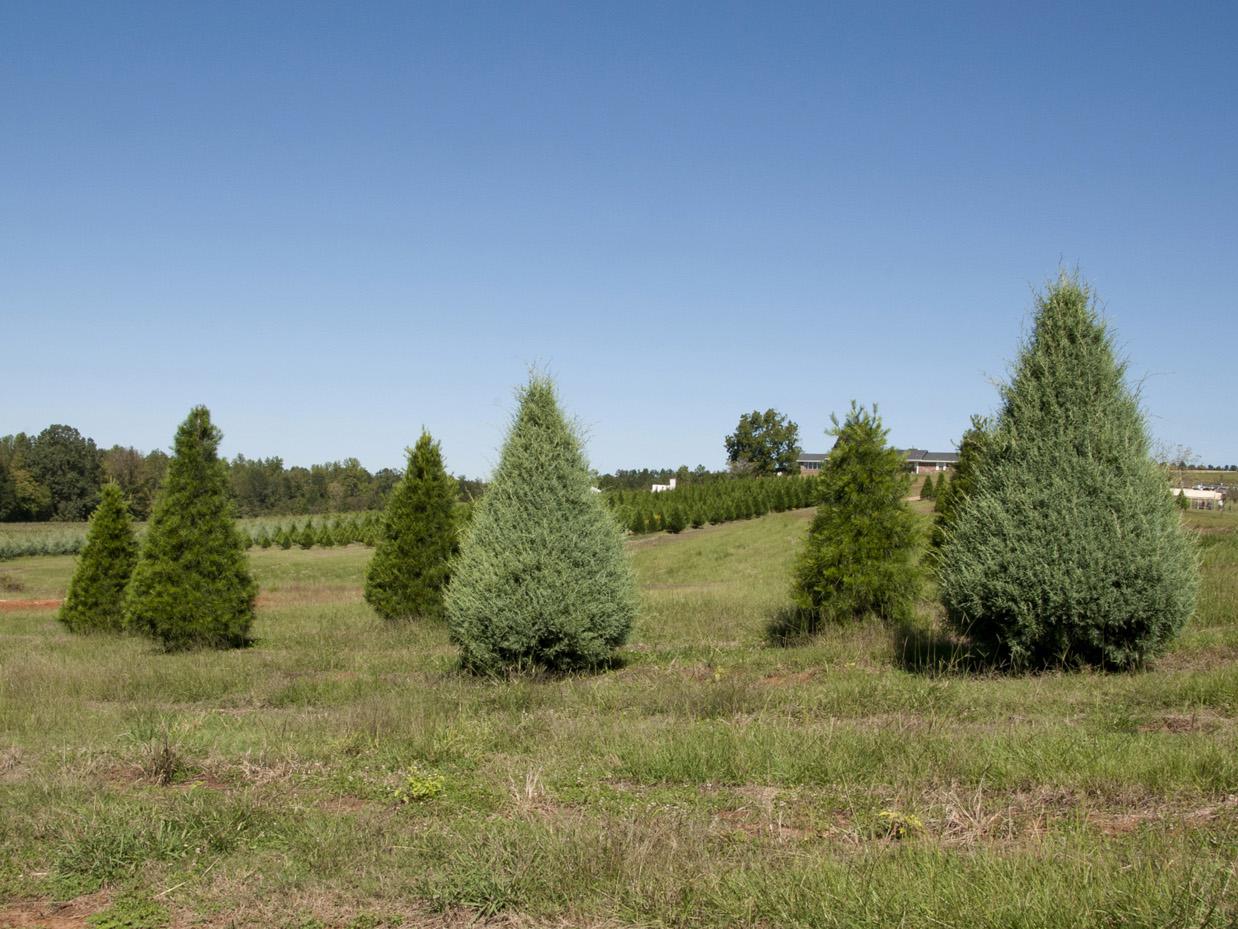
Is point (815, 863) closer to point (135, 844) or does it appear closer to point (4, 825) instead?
point (135, 844)

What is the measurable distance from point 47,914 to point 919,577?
11584 mm

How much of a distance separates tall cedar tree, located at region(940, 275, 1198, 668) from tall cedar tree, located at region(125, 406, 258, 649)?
463 inches

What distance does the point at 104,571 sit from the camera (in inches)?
760

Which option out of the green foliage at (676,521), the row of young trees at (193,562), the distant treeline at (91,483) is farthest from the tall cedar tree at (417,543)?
the distant treeline at (91,483)

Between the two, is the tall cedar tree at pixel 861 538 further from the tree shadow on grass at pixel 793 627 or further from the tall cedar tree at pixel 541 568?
the tall cedar tree at pixel 541 568

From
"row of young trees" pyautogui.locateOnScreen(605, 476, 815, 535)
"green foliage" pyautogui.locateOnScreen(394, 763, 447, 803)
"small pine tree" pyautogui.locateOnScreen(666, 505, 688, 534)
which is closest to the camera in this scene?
"green foliage" pyautogui.locateOnScreen(394, 763, 447, 803)

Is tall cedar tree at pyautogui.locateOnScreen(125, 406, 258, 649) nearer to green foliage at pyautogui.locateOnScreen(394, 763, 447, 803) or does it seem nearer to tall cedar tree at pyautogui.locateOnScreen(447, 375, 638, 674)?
tall cedar tree at pyautogui.locateOnScreen(447, 375, 638, 674)

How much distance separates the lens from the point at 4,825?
5.01 m

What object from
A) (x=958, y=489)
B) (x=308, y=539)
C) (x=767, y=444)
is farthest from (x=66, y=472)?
(x=958, y=489)

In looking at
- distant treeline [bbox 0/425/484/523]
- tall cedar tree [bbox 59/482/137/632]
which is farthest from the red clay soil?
distant treeline [bbox 0/425/484/523]

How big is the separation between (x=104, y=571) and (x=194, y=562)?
4945mm

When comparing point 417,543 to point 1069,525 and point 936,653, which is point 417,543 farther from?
point 1069,525

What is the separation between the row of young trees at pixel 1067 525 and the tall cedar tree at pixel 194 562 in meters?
11.7

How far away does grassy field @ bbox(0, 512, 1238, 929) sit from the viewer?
3732 mm
